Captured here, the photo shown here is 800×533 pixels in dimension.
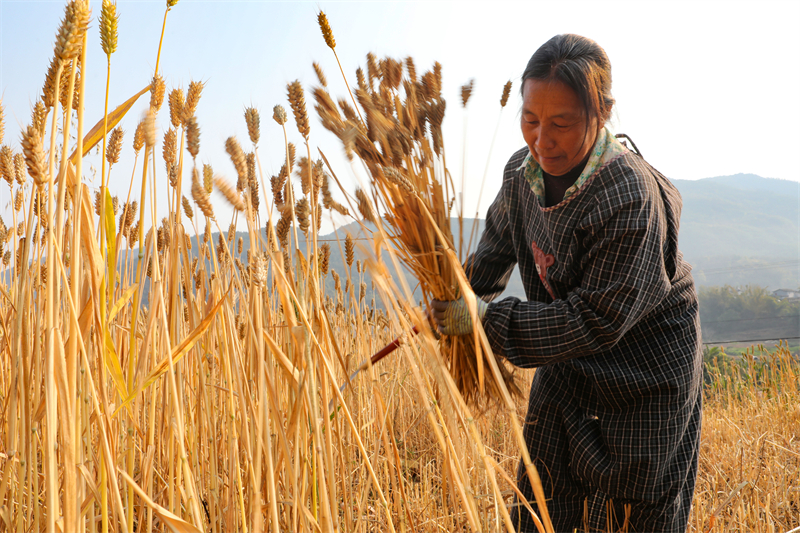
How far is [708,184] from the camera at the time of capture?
46875 millimetres

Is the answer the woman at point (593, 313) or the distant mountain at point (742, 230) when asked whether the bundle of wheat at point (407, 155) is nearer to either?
the woman at point (593, 313)

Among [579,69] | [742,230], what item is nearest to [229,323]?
[579,69]

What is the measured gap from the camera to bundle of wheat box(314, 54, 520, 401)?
796mm

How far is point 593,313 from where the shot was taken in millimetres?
1009

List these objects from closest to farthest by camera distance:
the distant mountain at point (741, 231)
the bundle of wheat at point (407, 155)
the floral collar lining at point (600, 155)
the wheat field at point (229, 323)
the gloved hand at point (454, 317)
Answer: the wheat field at point (229, 323) < the bundle of wheat at point (407, 155) < the gloved hand at point (454, 317) < the floral collar lining at point (600, 155) < the distant mountain at point (741, 231)

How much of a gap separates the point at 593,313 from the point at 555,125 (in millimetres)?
412

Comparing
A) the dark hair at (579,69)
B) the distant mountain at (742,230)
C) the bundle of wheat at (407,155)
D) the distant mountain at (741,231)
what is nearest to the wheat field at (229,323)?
the bundle of wheat at (407,155)

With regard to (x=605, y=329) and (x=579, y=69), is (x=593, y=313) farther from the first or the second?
(x=579, y=69)

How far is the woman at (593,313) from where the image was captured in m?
1.02

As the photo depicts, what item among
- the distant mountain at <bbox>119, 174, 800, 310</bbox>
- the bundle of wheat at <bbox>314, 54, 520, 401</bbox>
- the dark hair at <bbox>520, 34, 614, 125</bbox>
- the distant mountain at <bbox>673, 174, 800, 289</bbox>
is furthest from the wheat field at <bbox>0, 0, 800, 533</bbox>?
the distant mountain at <bbox>673, 174, 800, 289</bbox>

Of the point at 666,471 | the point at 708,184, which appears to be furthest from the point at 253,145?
the point at 708,184

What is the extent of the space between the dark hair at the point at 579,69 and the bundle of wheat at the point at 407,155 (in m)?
0.26

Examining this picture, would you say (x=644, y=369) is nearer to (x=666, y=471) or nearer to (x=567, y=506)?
(x=666, y=471)

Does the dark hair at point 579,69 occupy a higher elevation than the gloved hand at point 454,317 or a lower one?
higher
